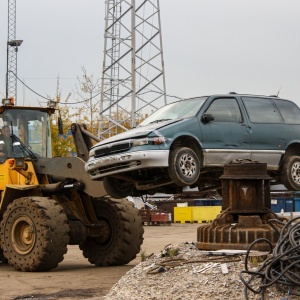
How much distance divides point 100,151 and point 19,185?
12.4 feet

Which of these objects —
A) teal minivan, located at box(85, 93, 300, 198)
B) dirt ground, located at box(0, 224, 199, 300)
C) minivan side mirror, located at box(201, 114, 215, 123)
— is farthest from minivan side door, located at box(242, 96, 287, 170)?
dirt ground, located at box(0, 224, 199, 300)

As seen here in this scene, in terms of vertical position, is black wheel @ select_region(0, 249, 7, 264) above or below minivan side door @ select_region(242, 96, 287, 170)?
below

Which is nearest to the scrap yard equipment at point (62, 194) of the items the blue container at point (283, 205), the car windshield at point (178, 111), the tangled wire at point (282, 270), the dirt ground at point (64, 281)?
the dirt ground at point (64, 281)

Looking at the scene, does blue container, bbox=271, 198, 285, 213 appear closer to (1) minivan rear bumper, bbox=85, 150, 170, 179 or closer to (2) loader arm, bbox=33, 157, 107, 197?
(2) loader arm, bbox=33, 157, 107, 197

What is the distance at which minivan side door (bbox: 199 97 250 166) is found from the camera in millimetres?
14516

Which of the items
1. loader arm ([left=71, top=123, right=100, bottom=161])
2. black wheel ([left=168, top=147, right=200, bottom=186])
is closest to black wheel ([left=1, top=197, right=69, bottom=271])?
loader arm ([left=71, top=123, right=100, bottom=161])

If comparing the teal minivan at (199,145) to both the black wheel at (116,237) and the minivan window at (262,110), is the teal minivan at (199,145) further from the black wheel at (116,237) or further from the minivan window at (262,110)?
the black wheel at (116,237)

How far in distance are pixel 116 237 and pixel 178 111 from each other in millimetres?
4041

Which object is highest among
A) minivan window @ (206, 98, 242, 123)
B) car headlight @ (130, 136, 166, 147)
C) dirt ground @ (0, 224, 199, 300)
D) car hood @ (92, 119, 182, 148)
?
minivan window @ (206, 98, 242, 123)

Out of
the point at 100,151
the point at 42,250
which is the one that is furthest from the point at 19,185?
the point at 100,151

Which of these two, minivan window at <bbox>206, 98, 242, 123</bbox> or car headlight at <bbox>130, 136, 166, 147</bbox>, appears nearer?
car headlight at <bbox>130, 136, 166, 147</bbox>

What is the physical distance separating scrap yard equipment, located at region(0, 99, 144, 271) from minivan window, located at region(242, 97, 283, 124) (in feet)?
12.7

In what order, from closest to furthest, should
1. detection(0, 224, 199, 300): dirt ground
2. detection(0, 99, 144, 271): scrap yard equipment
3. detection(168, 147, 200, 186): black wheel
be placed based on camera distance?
detection(0, 224, 199, 300): dirt ground
detection(168, 147, 200, 186): black wheel
detection(0, 99, 144, 271): scrap yard equipment

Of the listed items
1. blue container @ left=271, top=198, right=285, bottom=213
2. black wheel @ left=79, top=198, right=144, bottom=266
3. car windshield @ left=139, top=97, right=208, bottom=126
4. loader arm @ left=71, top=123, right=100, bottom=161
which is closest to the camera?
car windshield @ left=139, top=97, right=208, bottom=126
